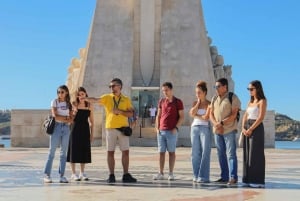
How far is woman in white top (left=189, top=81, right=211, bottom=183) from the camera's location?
7604 mm

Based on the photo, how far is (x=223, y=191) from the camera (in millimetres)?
6285

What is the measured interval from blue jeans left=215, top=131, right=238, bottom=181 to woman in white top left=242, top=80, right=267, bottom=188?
0.16 metres

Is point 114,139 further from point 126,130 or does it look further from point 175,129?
point 175,129

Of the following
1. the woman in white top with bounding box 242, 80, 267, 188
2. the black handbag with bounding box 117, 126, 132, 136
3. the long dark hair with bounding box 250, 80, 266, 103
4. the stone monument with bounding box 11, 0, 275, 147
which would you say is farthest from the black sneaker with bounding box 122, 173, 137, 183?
the stone monument with bounding box 11, 0, 275, 147

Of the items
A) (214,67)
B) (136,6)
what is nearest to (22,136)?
(136,6)

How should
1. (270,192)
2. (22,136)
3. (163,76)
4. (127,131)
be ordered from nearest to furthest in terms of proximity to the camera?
(270,192), (127,131), (22,136), (163,76)

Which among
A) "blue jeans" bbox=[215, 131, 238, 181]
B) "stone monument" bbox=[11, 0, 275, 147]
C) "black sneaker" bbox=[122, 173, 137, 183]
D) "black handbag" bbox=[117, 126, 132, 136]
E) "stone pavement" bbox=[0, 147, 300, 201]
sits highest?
"stone monument" bbox=[11, 0, 275, 147]

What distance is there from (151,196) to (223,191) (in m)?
1.06

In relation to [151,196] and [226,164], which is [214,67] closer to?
[226,164]

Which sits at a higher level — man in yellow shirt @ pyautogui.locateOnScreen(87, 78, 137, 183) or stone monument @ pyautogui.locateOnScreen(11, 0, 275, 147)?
stone monument @ pyautogui.locateOnScreen(11, 0, 275, 147)

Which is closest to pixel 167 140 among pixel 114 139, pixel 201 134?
pixel 201 134

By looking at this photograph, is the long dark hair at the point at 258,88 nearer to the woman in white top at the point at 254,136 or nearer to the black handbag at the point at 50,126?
the woman in white top at the point at 254,136

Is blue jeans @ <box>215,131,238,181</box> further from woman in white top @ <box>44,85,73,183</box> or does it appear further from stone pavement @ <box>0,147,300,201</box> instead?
woman in white top @ <box>44,85,73,183</box>

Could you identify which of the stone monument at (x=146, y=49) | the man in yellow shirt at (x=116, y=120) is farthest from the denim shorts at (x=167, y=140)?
the stone monument at (x=146, y=49)
